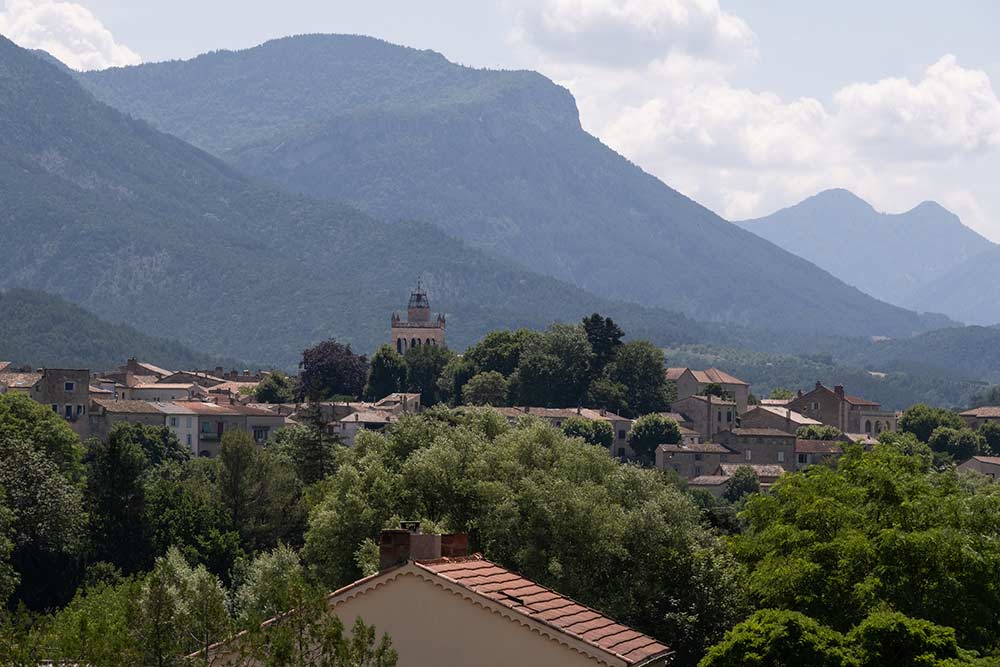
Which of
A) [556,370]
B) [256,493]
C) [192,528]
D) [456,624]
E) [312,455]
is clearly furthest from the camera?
[556,370]

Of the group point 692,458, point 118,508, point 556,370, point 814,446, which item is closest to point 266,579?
point 118,508

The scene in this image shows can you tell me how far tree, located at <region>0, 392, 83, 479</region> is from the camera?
114 m

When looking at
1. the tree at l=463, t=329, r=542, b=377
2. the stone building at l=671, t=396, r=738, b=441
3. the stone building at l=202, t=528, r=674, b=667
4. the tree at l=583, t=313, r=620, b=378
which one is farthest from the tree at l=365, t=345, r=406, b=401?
the stone building at l=202, t=528, r=674, b=667

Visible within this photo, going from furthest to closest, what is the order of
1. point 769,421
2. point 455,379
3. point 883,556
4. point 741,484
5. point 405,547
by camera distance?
point 769,421, point 455,379, point 741,484, point 883,556, point 405,547

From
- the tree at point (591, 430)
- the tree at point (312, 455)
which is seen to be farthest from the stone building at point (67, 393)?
the tree at point (591, 430)

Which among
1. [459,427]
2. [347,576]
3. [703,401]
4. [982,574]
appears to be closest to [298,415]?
[703,401]

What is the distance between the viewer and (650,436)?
571 feet

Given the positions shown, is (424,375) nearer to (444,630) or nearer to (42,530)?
(42,530)

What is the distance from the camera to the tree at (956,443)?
189375mm

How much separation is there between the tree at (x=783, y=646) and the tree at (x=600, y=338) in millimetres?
138835

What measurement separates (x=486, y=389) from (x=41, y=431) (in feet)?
213

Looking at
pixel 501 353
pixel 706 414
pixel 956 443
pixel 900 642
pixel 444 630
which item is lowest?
pixel 900 642

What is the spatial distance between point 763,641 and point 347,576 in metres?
18.4

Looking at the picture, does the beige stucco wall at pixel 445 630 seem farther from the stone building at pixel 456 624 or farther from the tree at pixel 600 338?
the tree at pixel 600 338
